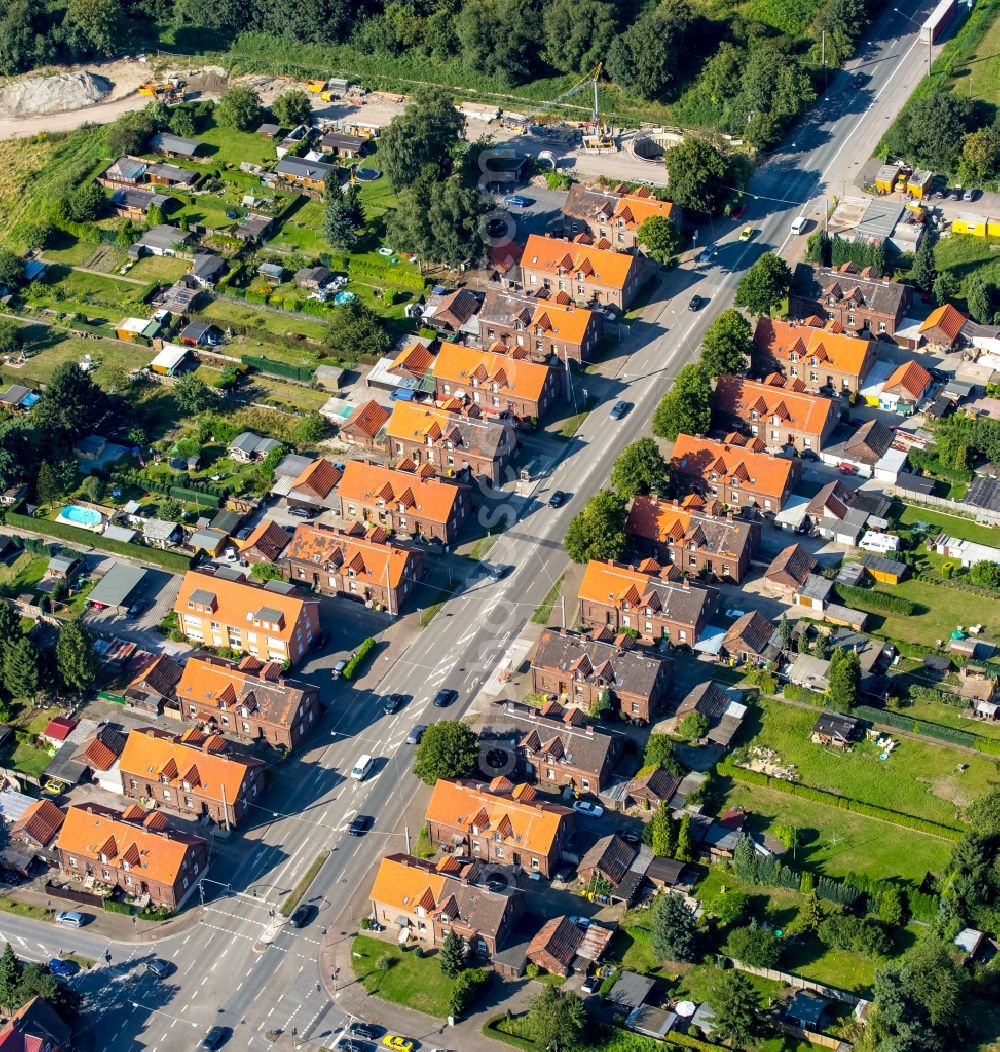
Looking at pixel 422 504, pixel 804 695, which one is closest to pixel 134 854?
pixel 422 504

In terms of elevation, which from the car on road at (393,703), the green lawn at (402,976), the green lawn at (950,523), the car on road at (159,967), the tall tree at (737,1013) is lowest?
the car on road at (159,967)

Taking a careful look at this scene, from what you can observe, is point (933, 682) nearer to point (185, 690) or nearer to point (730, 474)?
point (730, 474)

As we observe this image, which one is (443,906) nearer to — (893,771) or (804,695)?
(804,695)

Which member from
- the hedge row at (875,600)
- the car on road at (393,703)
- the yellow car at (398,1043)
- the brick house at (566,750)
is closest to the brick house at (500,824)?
the brick house at (566,750)

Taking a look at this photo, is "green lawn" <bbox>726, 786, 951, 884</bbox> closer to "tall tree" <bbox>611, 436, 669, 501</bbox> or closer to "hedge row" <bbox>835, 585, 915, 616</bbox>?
"hedge row" <bbox>835, 585, 915, 616</bbox>

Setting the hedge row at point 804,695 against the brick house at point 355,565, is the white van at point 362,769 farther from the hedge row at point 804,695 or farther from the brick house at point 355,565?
the hedge row at point 804,695

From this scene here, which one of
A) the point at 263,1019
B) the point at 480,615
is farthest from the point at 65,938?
the point at 480,615
